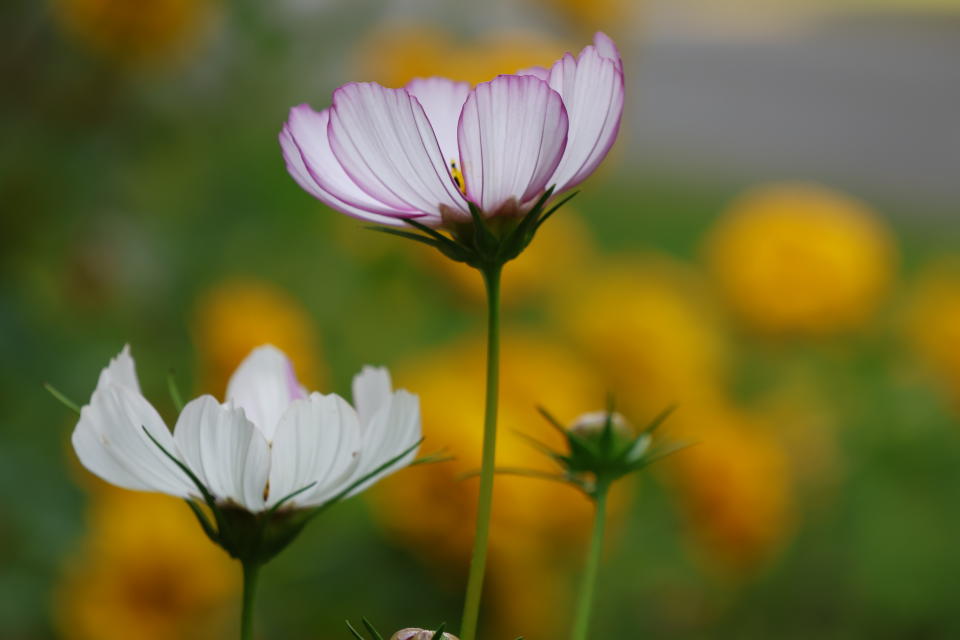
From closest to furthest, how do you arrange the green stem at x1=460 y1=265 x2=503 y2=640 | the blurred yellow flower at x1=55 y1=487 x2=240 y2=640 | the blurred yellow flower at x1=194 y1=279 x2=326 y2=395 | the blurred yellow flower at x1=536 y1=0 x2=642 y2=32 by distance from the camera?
the green stem at x1=460 y1=265 x2=503 y2=640, the blurred yellow flower at x1=55 y1=487 x2=240 y2=640, the blurred yellow flower at x1=194 y1=279 x2=326 y2=395, the blurred yellow flower at x1=536 y1=0 x2=642 y2=32

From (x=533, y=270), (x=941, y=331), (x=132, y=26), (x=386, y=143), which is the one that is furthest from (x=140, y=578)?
(x=941, y=331)

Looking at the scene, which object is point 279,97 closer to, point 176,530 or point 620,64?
point 176,530

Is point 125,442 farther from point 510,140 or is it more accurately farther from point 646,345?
point 646,345

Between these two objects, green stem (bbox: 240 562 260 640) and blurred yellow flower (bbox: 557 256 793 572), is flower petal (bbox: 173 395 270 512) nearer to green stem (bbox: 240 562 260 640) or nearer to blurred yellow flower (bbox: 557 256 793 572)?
green stem (bbox: 240 562 260 640)

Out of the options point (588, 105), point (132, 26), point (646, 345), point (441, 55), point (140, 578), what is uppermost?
point (441, 55)

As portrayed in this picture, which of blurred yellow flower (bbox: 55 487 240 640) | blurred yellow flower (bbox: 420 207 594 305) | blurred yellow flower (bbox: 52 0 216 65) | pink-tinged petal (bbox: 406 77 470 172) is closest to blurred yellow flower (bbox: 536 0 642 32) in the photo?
blurred yellow flower (bbox: 420 207 594 305)

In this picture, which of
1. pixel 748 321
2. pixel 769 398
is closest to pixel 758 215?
pixel 748 321
